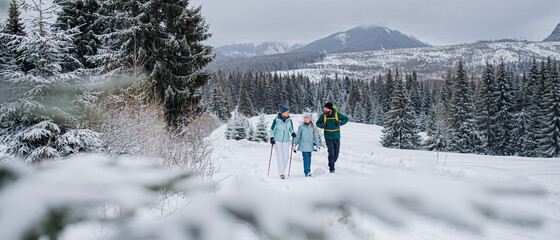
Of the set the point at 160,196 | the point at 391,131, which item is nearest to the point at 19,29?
the point at 160,196

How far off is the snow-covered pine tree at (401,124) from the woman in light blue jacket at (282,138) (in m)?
25.0

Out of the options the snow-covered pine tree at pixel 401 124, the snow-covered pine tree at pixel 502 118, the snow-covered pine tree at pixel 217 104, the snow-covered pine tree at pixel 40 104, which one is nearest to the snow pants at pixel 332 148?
the snow-covered pine tree at pixel 40 104

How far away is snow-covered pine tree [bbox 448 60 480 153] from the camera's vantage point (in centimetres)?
2638

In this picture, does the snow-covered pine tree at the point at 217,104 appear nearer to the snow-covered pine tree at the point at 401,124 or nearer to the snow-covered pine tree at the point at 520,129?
the snow-covered pine tree at the point at 401,124

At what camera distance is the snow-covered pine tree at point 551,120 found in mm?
23578

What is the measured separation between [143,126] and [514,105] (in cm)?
3496

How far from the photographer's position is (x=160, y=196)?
1993 mm

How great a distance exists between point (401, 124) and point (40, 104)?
98.3 feet

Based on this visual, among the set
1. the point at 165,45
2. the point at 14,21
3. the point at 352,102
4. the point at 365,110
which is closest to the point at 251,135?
the point at 165,45

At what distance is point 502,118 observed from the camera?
91.8 feet

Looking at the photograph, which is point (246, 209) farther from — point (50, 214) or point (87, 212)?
point (50, 214)

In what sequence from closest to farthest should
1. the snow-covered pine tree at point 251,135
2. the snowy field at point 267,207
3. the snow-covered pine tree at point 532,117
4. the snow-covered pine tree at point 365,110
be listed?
1. the snowy field at point 267,207
2. the snow-covered pine tree at point 251,135
3. the snow-covered pine tree at point 532,117
4. the snow-covered pine tree at point 365,110

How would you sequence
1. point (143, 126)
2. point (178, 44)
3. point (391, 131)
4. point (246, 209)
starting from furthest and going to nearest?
point (391, 131) < point (178, 44) < point (143, 126) < point (246, 209)

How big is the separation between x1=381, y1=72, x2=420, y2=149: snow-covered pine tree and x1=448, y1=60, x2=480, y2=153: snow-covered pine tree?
11.5 feet
